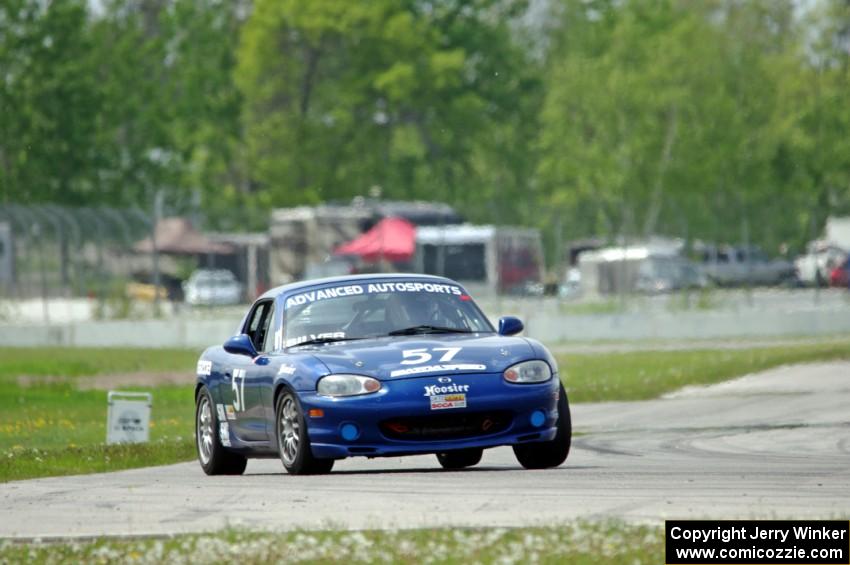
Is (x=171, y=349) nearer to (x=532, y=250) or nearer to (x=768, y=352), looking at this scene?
(x=532, y=250)

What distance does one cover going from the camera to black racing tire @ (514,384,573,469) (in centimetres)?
1395

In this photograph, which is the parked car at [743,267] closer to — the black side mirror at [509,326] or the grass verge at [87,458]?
the grass verge at [87,458]

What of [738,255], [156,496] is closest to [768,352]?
[738,255]

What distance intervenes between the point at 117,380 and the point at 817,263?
48.6ft

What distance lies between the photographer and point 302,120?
8062cm

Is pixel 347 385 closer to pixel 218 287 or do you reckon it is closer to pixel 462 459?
pixel 462 459

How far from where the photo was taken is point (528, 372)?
13.7 meters

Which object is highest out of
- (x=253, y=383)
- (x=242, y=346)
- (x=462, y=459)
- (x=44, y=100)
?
(x=44, y=100)

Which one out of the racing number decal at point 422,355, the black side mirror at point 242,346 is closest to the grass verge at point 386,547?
the racing number decal at point 422,355

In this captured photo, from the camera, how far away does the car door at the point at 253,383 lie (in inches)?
575

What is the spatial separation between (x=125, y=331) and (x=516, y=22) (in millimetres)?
63930

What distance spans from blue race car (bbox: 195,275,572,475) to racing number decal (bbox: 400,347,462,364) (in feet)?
0.04

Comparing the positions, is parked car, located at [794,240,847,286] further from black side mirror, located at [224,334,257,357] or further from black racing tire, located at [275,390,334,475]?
black racing tire, located at [275,390,334,475]

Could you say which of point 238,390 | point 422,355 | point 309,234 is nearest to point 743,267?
point 309,234
